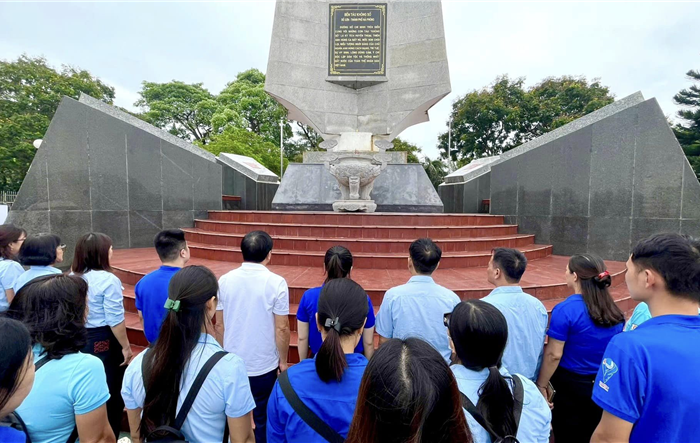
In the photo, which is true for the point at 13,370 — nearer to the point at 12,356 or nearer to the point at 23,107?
the point at 12,356

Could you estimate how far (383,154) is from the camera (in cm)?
973

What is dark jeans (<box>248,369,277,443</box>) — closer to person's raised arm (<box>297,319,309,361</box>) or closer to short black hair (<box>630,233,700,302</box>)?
person's raised arm (<box>297,319,309,361</box>)

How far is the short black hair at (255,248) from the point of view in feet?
8.02

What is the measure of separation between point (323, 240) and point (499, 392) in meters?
5.15

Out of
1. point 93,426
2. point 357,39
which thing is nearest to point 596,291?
point 93,426

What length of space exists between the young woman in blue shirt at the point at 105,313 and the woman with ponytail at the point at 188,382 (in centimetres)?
122

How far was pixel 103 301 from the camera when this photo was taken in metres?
2.44

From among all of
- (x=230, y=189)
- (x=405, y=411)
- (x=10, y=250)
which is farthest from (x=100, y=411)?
(x=230, y=189)

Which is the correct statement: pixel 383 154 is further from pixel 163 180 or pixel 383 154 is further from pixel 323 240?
pixel 163 180

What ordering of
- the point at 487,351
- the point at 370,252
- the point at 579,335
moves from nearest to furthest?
the point at 487,351, the point at 579,335, the point at 370,252

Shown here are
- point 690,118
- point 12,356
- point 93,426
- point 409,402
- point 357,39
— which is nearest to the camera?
point 409,402

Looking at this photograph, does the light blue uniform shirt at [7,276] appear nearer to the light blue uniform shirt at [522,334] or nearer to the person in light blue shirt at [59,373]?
the person in light blue shirt at [59,373]

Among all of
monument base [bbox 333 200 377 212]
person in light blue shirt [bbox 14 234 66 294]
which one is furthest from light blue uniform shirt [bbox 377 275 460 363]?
monument base [bbox 333 200 377 212]

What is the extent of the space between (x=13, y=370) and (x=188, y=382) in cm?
55
